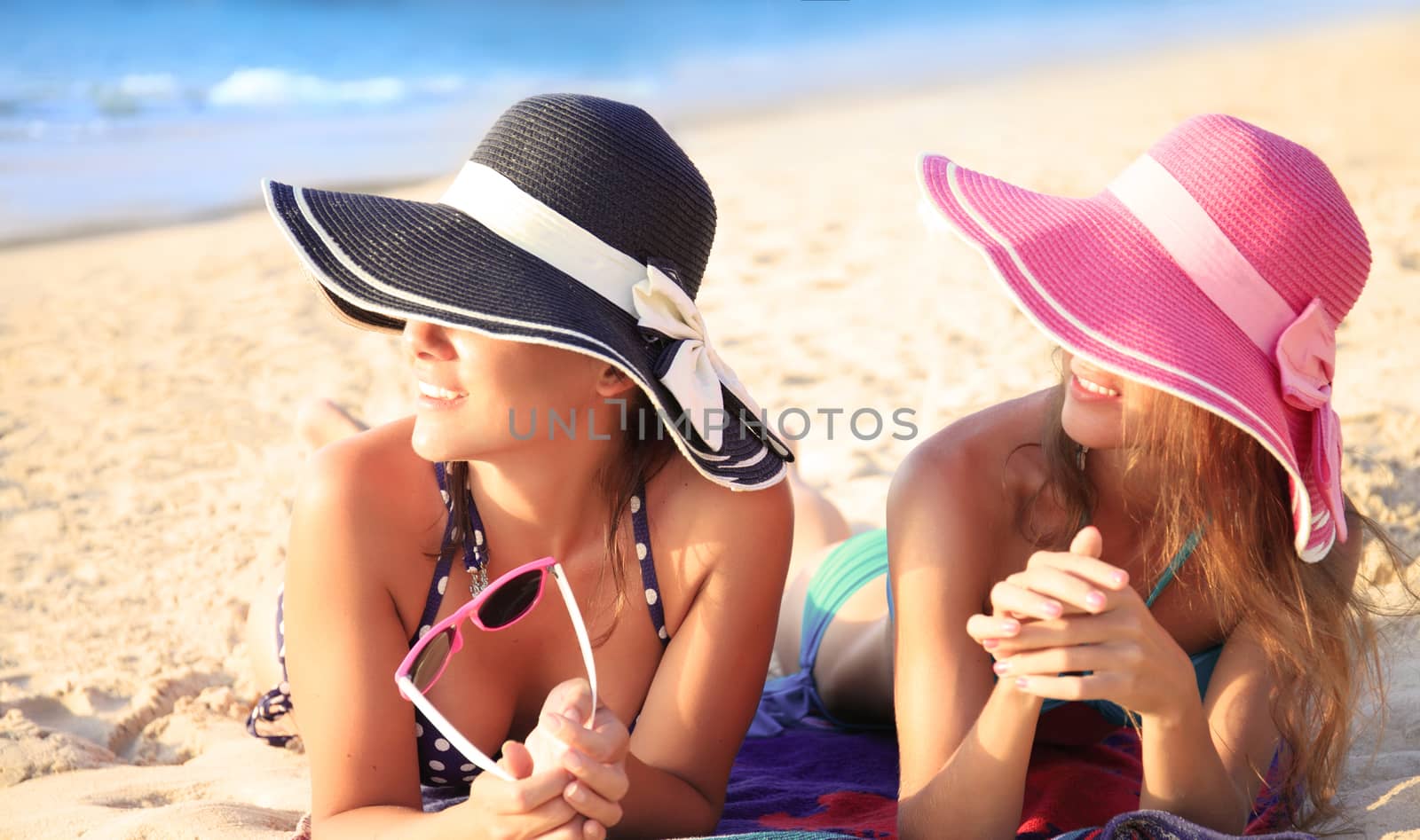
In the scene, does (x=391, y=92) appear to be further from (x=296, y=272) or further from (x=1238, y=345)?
(x=1238, y=345)

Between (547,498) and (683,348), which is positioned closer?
(683,348)

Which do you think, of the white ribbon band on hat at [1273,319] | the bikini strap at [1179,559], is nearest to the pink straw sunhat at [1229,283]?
the white ribbon band on hat at [1273,319]

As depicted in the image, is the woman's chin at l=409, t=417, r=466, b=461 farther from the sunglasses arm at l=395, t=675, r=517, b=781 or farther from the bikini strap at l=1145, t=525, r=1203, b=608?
the bikini strap at l=1145, t=525, r=1203, b=608

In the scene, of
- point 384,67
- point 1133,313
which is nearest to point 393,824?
point 1133,313

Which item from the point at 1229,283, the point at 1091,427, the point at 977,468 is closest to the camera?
the point at 1229,283

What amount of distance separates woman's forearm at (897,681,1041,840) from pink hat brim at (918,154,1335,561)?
0.57 metres

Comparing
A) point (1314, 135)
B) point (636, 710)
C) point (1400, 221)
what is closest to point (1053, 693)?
point (636, 710)

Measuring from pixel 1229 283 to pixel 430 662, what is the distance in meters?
1.51

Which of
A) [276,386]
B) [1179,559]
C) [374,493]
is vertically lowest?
[276,386]

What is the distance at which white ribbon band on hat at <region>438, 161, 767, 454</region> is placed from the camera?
226 centimetres

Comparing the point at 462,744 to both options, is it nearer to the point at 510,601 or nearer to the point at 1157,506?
the point at 510,601

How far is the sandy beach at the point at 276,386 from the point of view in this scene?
3215mm

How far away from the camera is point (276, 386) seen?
19.8 ft

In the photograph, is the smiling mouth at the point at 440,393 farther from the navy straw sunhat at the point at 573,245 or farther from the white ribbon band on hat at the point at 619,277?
the white ribbon band on hat at the point at 619,277
